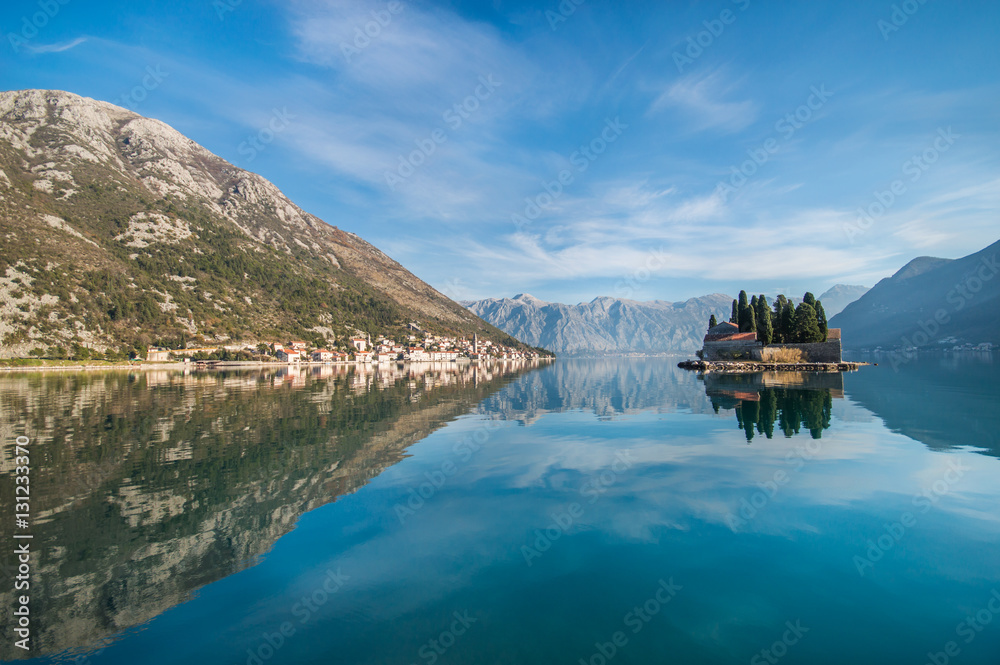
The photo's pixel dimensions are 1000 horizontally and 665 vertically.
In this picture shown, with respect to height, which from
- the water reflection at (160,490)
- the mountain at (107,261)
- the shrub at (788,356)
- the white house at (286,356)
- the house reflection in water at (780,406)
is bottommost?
the house reflection in water at (780,406)

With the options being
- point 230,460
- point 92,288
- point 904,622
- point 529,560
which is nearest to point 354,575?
point 529,560

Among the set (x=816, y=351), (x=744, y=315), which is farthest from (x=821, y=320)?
(x=744, y=315)

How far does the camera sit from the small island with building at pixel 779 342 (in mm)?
86875

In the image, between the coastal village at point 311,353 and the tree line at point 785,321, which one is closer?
the tree line at point 785,321

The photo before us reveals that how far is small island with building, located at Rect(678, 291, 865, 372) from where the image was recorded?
86.9 meters

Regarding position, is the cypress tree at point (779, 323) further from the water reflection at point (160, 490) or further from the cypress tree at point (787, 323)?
the water reflection at point (160, 490)

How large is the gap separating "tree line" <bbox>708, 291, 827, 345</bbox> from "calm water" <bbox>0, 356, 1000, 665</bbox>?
77696mm

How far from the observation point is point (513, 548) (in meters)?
10.6

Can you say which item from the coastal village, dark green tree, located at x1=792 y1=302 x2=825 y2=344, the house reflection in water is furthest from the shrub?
the coastal village

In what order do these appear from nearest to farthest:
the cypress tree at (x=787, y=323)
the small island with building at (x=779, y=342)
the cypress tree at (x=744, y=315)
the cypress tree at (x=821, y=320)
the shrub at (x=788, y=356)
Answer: the small island with building at (x=779, y=342) < the shrub at (x=788, y=356) < the cypress tree at (x=821, y=320) < the cypress tree at (x=787, y=323) < the cypress tree at (x=744, y=315)

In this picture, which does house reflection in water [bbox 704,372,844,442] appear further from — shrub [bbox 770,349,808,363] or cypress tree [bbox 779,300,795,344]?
cypress tree [bbox 779,300,795,344]

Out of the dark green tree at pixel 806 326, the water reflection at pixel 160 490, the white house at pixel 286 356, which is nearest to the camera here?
the water reflection at pixel 160 490

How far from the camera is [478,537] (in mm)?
11320

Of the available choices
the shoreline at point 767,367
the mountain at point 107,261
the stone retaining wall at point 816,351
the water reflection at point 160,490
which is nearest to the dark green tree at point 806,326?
the stone retaining wall at point 816,351
